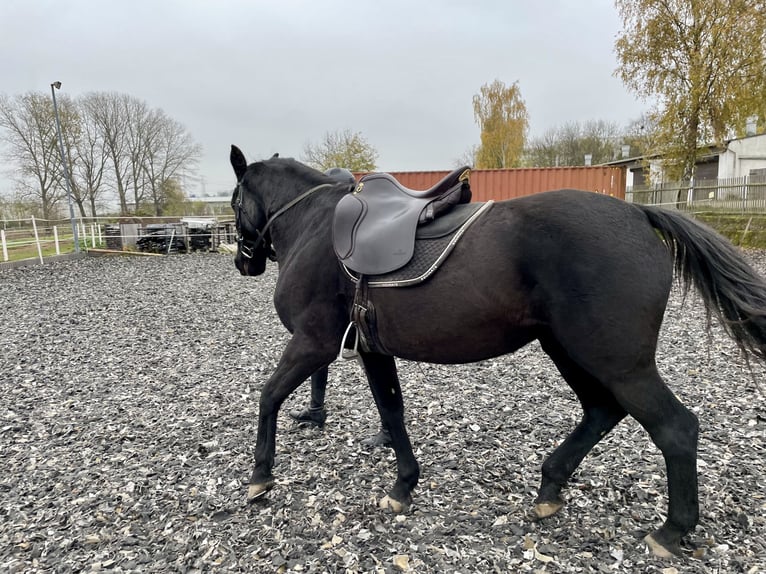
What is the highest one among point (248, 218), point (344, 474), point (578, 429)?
point (248, 218)

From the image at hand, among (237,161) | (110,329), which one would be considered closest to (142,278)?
(110,329)

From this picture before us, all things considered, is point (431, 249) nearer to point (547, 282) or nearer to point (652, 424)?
point (547, 282)

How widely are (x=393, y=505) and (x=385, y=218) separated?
162 centimetres

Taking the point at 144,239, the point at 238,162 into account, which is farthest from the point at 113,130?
the point at 238,162

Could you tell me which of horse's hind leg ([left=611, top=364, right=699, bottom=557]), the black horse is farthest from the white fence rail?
horse's hind leg ([left=611, top=364, right=699, bottom=557])

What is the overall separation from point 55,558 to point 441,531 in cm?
195

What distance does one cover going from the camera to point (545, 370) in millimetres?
5086

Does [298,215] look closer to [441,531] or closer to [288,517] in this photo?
[288,517]

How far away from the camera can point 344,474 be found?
120 inches

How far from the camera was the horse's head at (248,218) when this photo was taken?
3.11 metres

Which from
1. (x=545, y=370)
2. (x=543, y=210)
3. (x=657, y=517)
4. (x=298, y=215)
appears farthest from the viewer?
(x=545, y=370)

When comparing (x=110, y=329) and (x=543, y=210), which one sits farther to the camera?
(x=110, y=329)

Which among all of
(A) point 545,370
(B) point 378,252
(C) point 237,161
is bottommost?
(A) point 545,370

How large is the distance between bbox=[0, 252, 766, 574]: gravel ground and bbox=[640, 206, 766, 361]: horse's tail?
15cm
